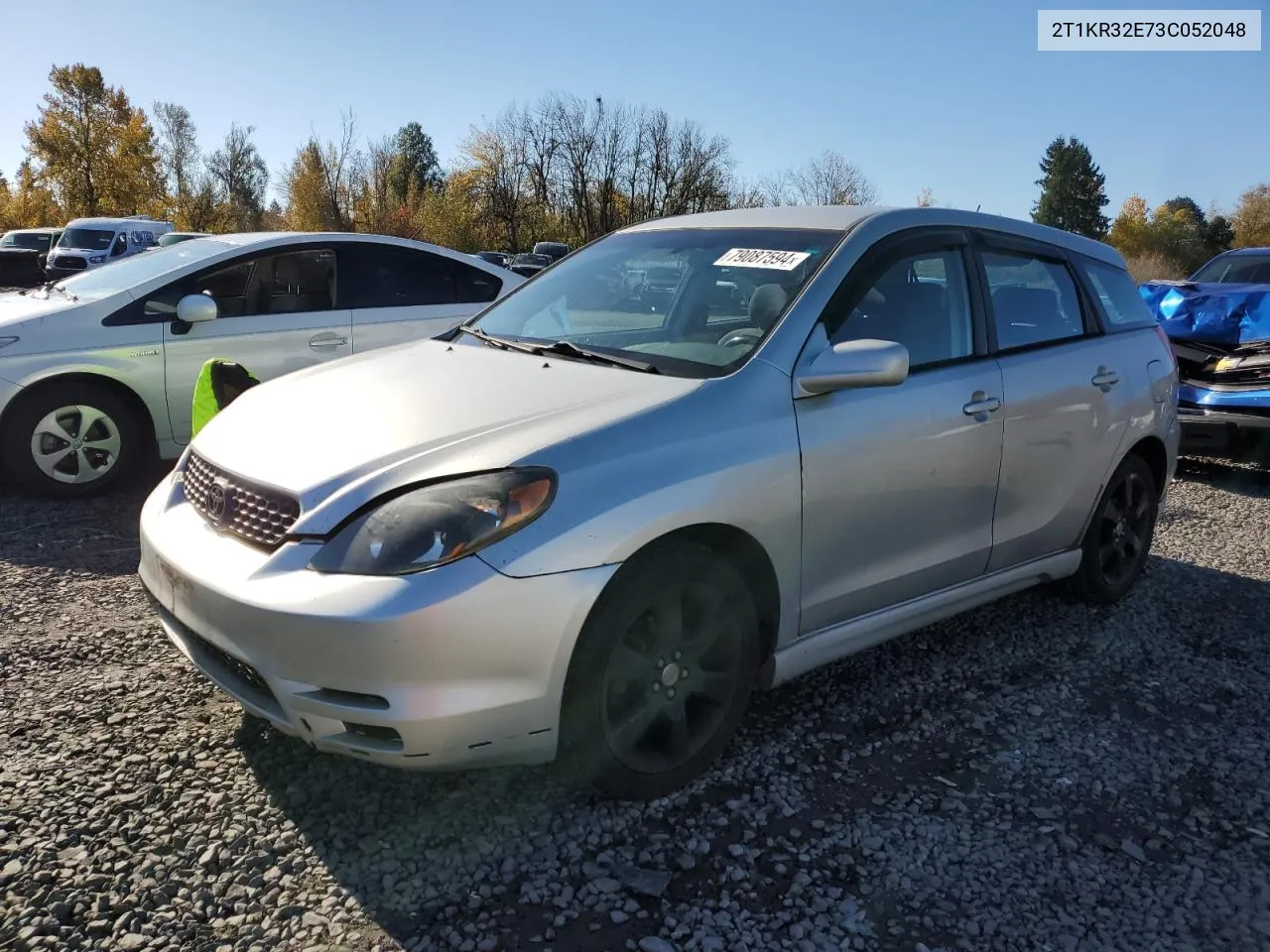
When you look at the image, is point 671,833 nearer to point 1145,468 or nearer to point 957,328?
point 957,328

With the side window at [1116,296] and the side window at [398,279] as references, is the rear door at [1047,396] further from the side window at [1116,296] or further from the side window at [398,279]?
the side window at [398,279]

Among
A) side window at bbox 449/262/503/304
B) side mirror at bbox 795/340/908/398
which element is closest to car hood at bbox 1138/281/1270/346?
side window at bbox 449/262/503/304

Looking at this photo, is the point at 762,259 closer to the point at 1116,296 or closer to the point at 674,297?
the point at 674,297

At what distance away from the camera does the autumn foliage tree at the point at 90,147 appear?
47.9 meters

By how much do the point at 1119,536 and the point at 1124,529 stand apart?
0.16 ft

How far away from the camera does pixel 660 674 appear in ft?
9.03

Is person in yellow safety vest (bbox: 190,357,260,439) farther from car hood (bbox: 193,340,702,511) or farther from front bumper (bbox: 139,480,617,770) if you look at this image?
front bumper (bbox: 139,480,617,770)

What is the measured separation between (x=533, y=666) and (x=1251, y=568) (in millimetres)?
4563

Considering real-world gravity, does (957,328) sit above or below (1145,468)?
above

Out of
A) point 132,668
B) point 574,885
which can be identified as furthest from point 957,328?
point 132,668

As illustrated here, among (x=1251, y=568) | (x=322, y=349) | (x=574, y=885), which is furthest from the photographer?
(x=322, y=349)

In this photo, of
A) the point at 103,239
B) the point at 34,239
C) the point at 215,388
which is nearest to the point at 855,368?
the point at 215,388

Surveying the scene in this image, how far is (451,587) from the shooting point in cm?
231

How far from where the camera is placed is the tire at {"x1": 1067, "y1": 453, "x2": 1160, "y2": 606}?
435 centimetres
